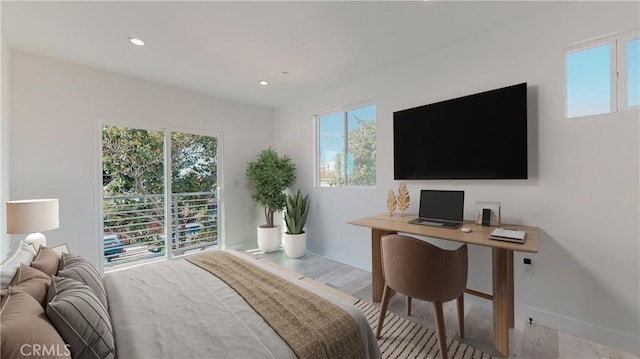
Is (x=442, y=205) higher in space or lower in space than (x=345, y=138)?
lower

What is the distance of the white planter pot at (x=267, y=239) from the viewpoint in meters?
4.10

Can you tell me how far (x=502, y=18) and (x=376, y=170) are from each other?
187 cm

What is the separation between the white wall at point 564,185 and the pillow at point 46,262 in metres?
3.11

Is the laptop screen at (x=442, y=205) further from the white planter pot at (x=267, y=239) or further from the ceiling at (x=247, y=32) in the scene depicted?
the white planter pot at (x=267, y=239)

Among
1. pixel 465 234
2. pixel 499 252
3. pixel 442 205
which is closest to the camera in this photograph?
pixel 499 252

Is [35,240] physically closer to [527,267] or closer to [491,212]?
[491,212]

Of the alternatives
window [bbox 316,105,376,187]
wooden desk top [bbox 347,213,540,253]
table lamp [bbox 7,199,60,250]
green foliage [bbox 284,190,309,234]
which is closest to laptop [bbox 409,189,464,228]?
wooden desk top [bbox 347,213,540,253]

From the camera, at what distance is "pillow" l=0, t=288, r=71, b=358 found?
752 mm

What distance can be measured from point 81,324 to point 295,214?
3036 millimetres

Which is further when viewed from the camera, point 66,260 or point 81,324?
point 66,260

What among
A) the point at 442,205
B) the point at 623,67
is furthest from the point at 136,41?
the point at 623,67

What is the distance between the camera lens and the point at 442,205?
2467 millimetres

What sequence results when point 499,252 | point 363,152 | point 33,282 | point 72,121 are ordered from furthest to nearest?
point 363,152, point 72,121, point 499,252, point 33,282

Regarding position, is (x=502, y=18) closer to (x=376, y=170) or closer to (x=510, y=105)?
(x=510, y=105)
